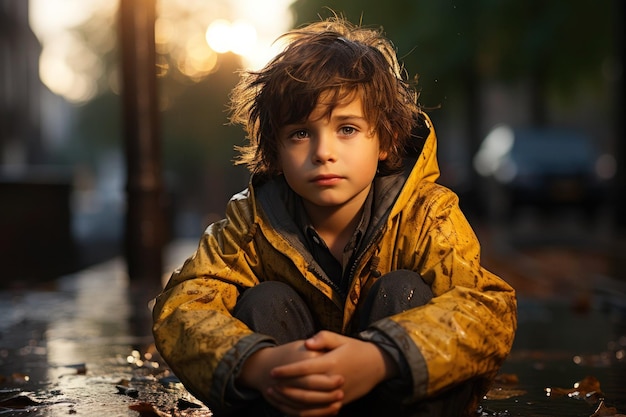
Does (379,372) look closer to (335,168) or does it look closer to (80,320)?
(335,168)

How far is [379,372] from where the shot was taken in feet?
7.90

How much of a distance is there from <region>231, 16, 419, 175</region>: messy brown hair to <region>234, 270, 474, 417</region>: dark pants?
438 mm

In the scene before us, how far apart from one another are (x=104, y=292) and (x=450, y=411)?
501 cm

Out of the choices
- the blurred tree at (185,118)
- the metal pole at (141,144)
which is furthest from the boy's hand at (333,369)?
the blurred tree at (185,118)

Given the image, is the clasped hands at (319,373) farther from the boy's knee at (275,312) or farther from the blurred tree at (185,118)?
the blurred tree at (185,118)

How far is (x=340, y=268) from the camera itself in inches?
115

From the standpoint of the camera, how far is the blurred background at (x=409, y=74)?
10469 millimetres

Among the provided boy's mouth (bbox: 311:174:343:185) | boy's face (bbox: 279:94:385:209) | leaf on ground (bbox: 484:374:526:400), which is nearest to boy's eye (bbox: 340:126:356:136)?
boy's face (bbox: 279:94:385:209)

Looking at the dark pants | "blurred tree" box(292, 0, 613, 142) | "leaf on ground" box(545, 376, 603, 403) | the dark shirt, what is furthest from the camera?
"blurred tree" box(292, 0, 613, 142)

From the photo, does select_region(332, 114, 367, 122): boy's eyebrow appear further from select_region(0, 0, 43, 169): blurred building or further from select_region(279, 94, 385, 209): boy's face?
select_region(0, 0, 43, 169): blurred building

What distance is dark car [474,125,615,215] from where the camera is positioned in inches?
822

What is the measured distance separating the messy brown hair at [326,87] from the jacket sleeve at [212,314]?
26cm

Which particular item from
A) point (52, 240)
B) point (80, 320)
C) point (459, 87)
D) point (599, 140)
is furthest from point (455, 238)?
point (599, 140)

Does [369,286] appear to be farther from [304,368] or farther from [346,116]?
[304,368]
